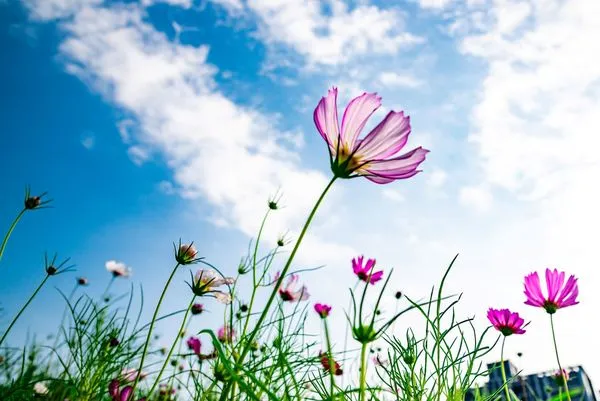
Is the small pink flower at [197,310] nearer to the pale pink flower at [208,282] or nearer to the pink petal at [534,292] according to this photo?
the pale pink flower at [208,282]

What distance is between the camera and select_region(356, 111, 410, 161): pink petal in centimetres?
65

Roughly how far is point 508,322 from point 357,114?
3.21 ft

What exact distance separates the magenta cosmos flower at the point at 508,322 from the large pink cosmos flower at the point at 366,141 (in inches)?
35.0

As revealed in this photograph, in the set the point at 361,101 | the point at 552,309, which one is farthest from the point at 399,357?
the point at 361,101

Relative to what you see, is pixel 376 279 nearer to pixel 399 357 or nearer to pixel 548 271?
pixel 548 271

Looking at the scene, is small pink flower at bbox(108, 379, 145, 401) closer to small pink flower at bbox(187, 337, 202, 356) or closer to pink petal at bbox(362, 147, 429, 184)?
pink petal at bbox(362, 147, 429, 184)

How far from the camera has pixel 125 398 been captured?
984mm

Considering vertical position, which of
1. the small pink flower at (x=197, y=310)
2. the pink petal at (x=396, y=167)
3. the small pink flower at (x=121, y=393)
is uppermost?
the small pink flower at (x=197, y=310)

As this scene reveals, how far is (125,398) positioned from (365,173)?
0.76m

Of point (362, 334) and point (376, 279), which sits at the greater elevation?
point (376, 279)

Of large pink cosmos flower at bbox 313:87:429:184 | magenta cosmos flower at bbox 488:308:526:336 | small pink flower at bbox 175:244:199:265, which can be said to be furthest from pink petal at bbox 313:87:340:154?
magenta cosmos flower at bbox 488:308:526:336

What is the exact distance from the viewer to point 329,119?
669mm

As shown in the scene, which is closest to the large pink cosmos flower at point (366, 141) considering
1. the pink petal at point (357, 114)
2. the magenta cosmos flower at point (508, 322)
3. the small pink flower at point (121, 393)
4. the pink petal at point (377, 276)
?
the pink petal at point (357, 114)

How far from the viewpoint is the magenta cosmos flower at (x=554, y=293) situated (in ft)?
4.60
